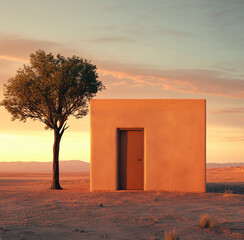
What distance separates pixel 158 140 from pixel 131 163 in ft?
5.09

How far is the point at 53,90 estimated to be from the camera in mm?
19156

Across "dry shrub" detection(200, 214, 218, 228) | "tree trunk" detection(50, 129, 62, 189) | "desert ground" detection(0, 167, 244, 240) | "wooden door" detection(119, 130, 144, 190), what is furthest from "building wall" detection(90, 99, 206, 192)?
"dry shrub" detection(200, 214, 218, 228)

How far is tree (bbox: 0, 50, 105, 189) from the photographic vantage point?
19.4 m

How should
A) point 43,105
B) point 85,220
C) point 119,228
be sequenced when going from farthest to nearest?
point 43,105, point 85,220, point 119,228

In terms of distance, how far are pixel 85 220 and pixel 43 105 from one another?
1066cm

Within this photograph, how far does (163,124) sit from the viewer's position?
16516 mm

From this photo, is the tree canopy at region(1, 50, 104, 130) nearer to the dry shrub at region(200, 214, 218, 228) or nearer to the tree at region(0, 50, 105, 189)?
the tree at region(0, 50, 105, 189)

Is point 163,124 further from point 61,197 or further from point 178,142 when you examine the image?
point 61,197

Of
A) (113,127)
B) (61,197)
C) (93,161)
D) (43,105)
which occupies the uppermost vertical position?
(43,105)

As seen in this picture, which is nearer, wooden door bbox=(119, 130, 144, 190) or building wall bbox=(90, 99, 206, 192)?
building wall bbox=(90, 99, 206, 192)

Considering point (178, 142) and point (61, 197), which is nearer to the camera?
point (61, 197)

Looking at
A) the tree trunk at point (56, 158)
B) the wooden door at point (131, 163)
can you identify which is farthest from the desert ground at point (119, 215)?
the tree trunk at point (56, 158)

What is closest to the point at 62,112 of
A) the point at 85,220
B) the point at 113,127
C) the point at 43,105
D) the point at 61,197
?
the point at 43,105

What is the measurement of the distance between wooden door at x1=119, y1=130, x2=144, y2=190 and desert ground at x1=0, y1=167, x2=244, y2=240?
2.66 feet
